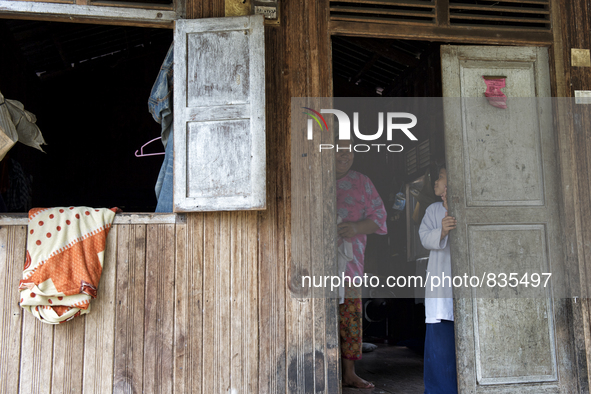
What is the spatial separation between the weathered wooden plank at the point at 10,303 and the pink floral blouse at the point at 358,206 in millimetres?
2302

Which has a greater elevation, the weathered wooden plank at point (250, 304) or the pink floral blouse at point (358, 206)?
the pink floral blouse at point (358, 206)

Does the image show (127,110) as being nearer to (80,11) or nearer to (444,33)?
(80,11)

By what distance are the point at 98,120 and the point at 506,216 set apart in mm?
7320

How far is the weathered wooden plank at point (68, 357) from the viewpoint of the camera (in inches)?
116

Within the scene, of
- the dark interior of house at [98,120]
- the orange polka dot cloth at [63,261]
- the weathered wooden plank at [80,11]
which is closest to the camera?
the orange polka dot cloth at [63,261]

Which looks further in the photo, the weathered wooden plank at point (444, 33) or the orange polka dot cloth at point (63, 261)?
the weathered wooden plank at point (444, 33)

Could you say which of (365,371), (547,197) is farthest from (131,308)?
(547,197)

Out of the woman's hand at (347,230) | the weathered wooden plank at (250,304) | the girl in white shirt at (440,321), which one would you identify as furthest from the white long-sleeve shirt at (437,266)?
the weathered wooden plank at (250,304)

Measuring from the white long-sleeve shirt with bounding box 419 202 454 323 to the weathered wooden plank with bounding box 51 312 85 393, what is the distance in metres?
2.37

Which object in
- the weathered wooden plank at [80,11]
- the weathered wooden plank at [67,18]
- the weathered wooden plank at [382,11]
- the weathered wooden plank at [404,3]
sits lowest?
the weathered wooden plank at [67,18]

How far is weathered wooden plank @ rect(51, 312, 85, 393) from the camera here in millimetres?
2939

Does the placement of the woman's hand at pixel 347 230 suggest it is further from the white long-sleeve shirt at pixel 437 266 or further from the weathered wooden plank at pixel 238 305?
the weathered wooden plank at pixel 238 305

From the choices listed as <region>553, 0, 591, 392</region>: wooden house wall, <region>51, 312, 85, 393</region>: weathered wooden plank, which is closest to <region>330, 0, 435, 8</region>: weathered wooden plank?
<region>553, 0, 591, 392</region>: wooden house wall

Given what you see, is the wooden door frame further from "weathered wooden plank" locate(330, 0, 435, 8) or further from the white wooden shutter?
the white wooden shutter
